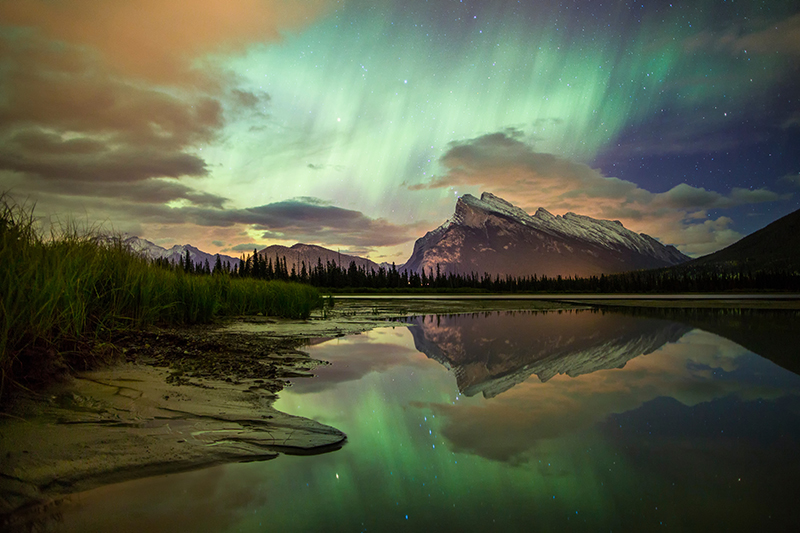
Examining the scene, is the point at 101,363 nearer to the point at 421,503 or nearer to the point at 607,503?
the point at 421,503

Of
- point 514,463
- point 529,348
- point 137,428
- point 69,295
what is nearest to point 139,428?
point 137,428

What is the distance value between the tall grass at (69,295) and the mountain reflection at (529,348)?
4407 millimetres

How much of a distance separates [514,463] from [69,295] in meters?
4.93

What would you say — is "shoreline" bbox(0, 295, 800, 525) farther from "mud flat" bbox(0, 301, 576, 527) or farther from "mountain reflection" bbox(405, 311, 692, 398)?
"mountain reflection" bbox(405, 311, 692, 398)

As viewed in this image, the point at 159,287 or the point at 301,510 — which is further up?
the point at 159,287

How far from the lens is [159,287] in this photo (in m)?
8.27

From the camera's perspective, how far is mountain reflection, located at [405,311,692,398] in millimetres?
5758

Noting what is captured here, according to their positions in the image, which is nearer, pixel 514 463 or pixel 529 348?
pixel 514 463

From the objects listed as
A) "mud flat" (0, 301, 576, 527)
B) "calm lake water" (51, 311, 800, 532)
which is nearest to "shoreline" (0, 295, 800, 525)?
"mud flat" (0, 301, 576, 527)

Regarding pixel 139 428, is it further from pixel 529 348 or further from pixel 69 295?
pixel 529 348

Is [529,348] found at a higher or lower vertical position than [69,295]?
lower

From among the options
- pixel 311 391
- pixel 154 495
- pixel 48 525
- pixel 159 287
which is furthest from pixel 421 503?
pixel 159 287

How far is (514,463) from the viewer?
288cm

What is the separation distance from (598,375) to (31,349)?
21.1ft
